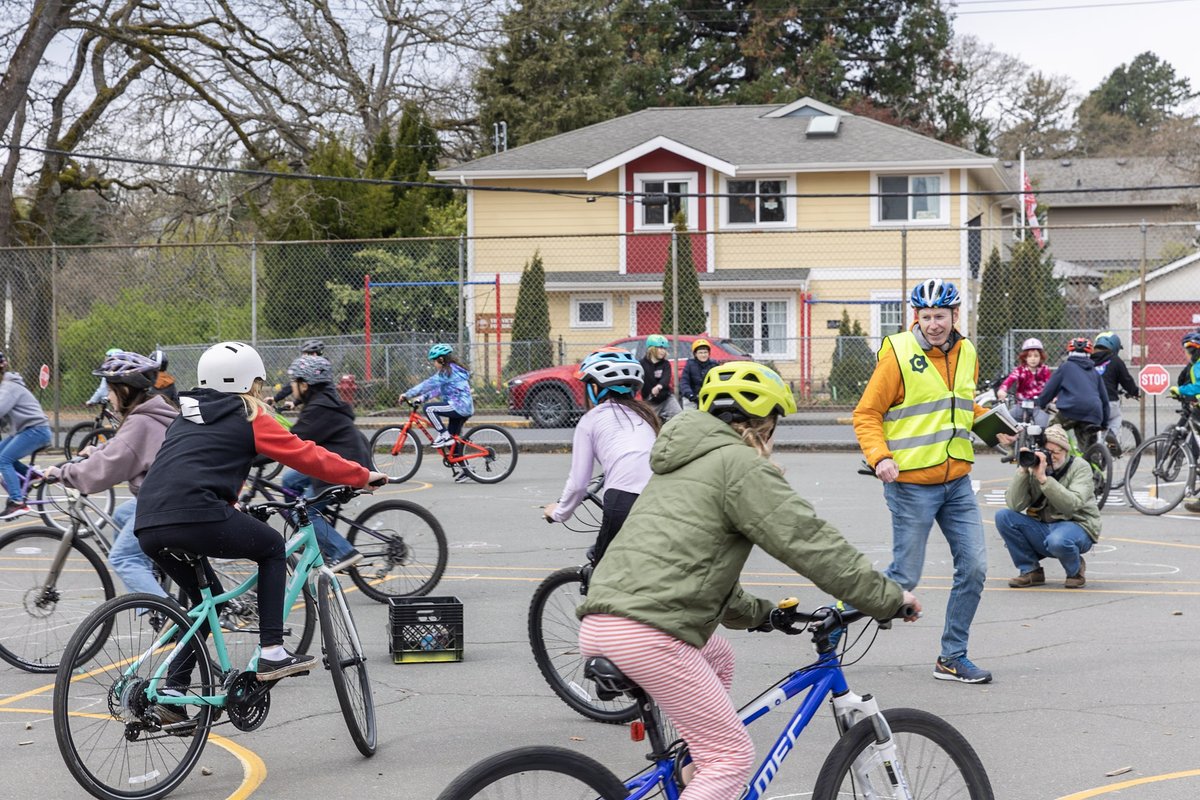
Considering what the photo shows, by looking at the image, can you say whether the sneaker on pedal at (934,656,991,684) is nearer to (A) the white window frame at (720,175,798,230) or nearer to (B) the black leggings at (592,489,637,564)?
(B) the black leggings at (592,489,637,564)

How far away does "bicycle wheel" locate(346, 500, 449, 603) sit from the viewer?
9.15 metres

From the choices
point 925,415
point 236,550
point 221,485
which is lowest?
point 236,550

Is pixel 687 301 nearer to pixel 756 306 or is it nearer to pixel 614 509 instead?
pixel 756 306

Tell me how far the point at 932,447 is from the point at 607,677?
3.88 metres

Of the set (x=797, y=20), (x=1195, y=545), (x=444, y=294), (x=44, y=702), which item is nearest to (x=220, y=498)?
(x=44, y=702)

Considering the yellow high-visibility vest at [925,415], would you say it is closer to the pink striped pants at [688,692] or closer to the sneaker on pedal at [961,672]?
the sneaker on pedal at [961,672]

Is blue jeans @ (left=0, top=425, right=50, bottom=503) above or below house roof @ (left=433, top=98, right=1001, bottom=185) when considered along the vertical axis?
below

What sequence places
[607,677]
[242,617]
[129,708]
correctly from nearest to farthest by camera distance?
[607,677] → [129,708] → [242,617]

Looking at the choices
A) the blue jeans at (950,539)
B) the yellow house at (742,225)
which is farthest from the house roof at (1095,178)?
the blue jeans at (950,539)

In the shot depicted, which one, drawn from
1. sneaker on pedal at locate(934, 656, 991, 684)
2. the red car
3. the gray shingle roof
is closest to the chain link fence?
the red car

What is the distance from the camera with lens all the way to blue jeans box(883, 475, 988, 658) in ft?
4.85

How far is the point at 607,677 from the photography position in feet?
12.8

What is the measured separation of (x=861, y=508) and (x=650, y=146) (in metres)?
22.8

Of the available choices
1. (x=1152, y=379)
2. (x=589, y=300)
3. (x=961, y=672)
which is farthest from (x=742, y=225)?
(x=961, y=672)
